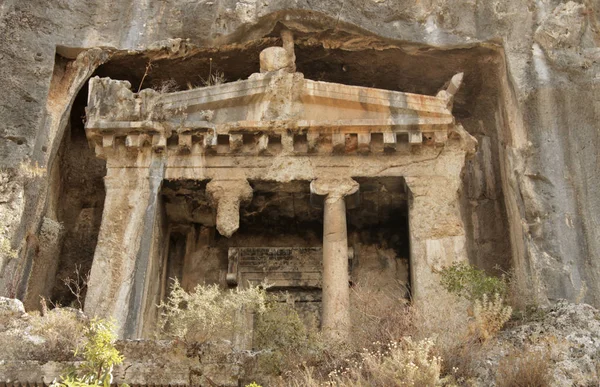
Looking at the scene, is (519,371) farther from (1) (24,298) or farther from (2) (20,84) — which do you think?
(2) (20,84)

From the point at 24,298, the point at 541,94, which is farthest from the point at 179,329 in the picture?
the point at 541,94

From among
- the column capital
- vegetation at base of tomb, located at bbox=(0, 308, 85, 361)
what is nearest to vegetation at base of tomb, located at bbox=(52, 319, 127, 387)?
vegetation at base of tomb, located at bbox=(0, 308, 85, 361)

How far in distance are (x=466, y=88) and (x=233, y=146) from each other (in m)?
4.29

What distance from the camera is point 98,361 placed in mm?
7195

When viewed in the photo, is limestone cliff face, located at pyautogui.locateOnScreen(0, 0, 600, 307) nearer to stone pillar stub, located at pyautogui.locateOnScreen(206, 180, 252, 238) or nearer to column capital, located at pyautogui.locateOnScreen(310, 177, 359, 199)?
column capital, located at pyautogui.locateOnScreen(310, 177, 359, 199)

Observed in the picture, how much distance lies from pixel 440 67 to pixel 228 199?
431 cm

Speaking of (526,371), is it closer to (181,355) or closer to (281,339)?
(281,339)

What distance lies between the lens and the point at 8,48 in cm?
1262

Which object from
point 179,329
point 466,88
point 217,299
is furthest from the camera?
point 466,88

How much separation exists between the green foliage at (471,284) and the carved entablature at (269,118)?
224cm

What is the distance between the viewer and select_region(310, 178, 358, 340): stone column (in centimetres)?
1050

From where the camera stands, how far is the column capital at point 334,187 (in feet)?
38.2

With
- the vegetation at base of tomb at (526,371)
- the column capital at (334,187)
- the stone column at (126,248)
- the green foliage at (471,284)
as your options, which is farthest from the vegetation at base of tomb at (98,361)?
the column capital at (334,187)

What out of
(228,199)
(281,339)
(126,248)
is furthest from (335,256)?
(126,248)
